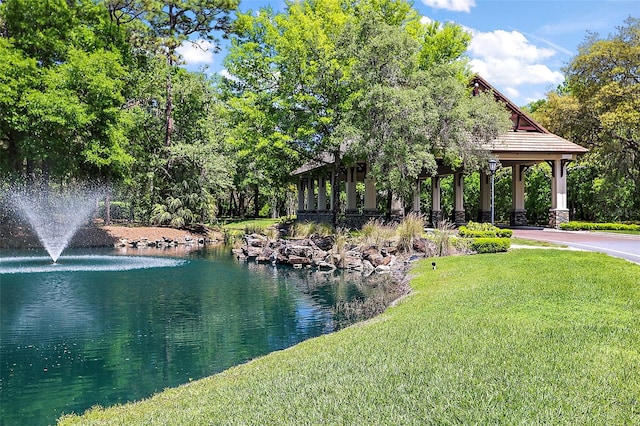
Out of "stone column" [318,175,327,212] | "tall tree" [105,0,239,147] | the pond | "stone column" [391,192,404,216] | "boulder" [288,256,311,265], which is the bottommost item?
the pond

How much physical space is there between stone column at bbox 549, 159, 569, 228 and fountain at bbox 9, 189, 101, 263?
27192 mm

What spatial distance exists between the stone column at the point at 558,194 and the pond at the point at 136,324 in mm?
16520

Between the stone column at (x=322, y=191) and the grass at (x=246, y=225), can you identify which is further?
the grass at (x=246, y=225)

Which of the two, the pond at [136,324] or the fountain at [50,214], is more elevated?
the fountain at [50,214]

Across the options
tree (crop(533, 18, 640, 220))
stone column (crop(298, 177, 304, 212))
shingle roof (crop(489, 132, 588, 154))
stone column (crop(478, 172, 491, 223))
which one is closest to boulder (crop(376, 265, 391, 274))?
shingle roof (crop(489, 132, 588, 154))

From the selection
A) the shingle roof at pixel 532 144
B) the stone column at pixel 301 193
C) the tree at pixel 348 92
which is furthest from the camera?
the stone column at pixel 301 193

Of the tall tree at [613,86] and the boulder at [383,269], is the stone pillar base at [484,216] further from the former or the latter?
the boulder at [383,269]

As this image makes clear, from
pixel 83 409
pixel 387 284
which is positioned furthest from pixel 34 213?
pixel 83 409

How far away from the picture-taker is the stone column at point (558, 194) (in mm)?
28484

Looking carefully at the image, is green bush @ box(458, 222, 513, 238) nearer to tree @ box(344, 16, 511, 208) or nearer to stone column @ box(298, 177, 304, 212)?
tree @ box(344, 16, 511, 208)

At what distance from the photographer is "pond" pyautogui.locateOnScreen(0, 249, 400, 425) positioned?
6.88 metres

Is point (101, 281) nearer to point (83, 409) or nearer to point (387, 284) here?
point (387, 284)

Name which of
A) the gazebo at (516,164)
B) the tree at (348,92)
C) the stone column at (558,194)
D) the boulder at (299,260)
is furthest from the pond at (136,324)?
the stone column at (558,194)

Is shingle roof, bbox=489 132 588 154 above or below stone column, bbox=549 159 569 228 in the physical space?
above
